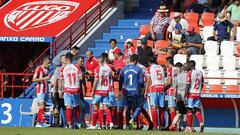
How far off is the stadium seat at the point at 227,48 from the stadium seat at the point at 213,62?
1.09 ft

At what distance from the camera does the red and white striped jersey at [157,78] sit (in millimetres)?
29328

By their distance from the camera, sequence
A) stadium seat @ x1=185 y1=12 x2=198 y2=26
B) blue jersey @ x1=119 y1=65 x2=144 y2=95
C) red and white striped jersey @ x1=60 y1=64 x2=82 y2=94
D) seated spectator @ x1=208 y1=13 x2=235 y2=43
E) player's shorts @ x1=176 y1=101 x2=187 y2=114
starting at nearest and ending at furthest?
blue jersey @ x1=119 y1=65 x2=144 y2=95, red and white striped jersey @ x1=60 y1=64 x2=82 y2=94, player's shorts @ x1=176 y1=101 x2=187 y2=114, seated spectator @ x1=208 y1=13 x2=235 y2=43, stadium seat @ x1=185 y1=12 x2=198 y2=26

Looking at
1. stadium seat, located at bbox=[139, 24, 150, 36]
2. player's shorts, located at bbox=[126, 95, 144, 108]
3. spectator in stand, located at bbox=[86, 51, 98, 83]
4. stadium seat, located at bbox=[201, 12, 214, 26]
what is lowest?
player's shorts, located at bbox=[126, 95, 144, 108]

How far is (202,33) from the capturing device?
3334cm

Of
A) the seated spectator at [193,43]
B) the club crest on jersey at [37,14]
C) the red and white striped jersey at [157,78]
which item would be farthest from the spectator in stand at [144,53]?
the club crest on jersey at [37,14]

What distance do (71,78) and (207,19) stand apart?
6293 mm

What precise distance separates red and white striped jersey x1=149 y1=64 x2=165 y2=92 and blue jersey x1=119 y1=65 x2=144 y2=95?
56cm

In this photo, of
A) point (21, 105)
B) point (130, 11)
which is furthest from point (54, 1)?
point (21, 105)

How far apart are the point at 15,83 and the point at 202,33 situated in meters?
6.25

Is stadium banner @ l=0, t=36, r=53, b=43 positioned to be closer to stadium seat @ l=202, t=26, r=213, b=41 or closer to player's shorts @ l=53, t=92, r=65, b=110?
player's shorts @ l=53, t=92, r=65, b=110

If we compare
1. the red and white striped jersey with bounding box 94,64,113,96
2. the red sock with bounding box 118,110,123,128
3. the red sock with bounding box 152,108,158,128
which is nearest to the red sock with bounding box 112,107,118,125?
the red sock with bounding box 118,110,123,128

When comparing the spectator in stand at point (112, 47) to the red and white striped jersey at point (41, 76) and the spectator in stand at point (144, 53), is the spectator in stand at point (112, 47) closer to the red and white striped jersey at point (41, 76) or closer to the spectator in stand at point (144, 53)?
the spectator in stand at point (144, 53)

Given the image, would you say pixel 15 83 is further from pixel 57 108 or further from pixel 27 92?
pixel 57 108

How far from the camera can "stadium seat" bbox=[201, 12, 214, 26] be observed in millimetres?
33719
